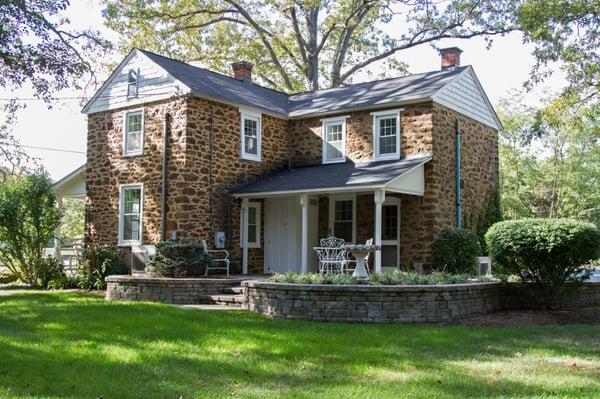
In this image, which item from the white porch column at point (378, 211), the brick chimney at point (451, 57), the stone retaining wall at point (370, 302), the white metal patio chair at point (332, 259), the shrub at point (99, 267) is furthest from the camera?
the brick chimney at point (451, 57)

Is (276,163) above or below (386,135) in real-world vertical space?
below

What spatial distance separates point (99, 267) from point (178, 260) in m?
3.75

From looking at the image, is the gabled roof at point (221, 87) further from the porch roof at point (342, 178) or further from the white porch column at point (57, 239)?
the white porch column at point (57, 239)

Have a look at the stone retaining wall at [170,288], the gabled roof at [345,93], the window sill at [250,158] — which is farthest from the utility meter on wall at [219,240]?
the gabled roof at [345,93]

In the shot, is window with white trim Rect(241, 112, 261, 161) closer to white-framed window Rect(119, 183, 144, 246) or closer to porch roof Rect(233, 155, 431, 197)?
porch roof Rect(233, 155, 431, 197)

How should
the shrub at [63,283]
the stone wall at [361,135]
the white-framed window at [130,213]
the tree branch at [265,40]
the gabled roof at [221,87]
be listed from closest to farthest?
1. the stone wall at [361,135]
2. the gabled roof at [221,87]
3. the white-framed window at [130,213]
4. the shrub at [63,283]
5. the tree branch at [265,40]

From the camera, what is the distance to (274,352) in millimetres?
7684

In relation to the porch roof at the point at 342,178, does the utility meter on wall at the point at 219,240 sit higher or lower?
lower

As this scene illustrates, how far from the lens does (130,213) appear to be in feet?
58.3

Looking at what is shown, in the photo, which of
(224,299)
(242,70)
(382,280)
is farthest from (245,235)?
(382,280)

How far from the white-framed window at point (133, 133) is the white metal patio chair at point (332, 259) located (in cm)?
606

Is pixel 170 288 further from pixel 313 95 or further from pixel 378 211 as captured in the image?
pixel 313 95

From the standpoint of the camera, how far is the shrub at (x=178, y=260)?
48.6 feet

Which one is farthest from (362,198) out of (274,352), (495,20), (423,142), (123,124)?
(495,20)
